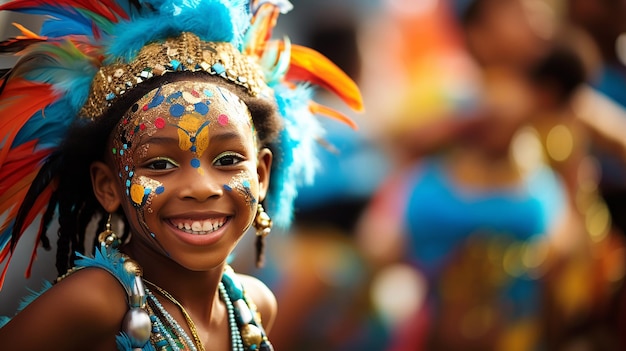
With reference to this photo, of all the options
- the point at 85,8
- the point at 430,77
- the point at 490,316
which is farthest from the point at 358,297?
the point at 85,8

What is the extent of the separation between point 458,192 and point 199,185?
8.58ft

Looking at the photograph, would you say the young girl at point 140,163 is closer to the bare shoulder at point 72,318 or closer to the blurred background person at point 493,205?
the bare shoulder at point 72,318

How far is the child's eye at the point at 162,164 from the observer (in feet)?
6.39

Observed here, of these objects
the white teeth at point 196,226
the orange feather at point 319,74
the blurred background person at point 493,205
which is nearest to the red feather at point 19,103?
the white teeth at point 196,226

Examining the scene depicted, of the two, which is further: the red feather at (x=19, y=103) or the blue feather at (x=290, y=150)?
the blue feather at (x=290, y=150)

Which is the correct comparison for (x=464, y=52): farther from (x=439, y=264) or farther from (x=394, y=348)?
(x=394, y=348)

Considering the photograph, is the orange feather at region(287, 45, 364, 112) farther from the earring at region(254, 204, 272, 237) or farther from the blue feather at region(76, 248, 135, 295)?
the blue feather at region(76, 248, 135, 295)

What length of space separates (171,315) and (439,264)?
2.46m

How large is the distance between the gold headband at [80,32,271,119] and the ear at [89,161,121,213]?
140 mm

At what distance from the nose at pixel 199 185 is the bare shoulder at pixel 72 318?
301 millimetres

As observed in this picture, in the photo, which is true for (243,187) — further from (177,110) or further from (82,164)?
(82,164)

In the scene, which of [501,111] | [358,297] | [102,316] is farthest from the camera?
[501,111]

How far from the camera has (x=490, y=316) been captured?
4.41m

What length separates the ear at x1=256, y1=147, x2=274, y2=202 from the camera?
2215mm
